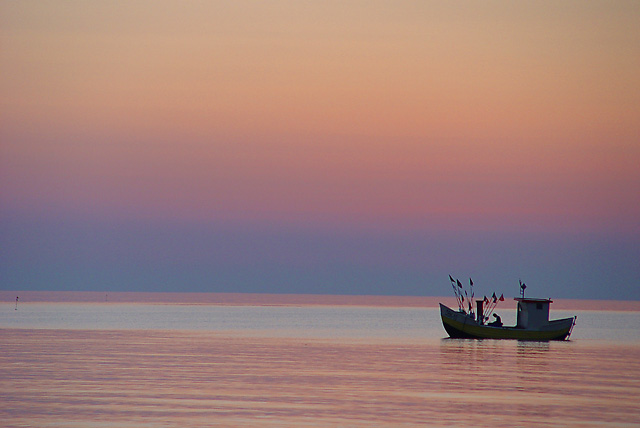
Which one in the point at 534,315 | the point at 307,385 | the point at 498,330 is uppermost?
the point at 534,315

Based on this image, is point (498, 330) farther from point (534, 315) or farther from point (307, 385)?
point (307, 385)

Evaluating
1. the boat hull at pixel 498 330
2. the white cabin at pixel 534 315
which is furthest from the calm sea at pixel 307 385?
the white cabin at pixel 534 315

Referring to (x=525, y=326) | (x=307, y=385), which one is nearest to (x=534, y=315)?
(x=525, y=326)

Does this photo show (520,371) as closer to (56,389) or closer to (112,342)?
(56,389)

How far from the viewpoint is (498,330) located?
73.7m

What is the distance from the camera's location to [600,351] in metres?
67.1

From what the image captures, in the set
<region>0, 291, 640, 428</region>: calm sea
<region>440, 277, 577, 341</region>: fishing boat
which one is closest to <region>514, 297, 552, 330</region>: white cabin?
<region>440, 277, 577, 341</region>: fishing boat

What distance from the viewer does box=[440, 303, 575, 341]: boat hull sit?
2901 inches

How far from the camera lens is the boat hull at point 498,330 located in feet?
242

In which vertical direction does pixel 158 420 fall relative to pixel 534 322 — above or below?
below

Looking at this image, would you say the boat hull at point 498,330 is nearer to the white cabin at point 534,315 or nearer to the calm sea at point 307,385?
the white cabin at point 534,315

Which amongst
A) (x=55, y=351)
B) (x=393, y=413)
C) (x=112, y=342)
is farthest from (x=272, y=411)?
(x=112, y=342)

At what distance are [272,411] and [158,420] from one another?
4.14 meters

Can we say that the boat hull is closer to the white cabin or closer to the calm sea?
the white cabin
